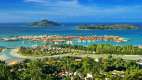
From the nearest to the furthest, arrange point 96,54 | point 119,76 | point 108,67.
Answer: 1. point 119,76
2. point 108,67
3. point 96,54

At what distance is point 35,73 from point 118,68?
6592 millimetres

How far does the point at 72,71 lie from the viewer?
21875mm

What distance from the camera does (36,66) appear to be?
22219 millimetres

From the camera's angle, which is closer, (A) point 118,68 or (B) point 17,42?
(A) point 118,68

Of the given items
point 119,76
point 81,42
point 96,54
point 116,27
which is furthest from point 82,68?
point 116,27

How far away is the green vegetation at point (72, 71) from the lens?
18.4 metres

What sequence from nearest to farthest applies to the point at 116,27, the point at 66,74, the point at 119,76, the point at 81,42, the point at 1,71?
the point at 1,71 → the point at 119,76 → the point at 66,74 → the point at 81,42 → the point at 116,27

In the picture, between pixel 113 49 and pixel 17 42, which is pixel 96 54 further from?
pixel 17 42

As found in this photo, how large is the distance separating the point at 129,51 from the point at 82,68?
1175 centimetres

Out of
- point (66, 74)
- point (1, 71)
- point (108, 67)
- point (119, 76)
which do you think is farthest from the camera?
point (108, 67)

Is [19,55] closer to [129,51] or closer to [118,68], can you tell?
[129,51]

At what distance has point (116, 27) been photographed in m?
81.1

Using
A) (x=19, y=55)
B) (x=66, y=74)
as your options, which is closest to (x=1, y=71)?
(x=66, y=74)

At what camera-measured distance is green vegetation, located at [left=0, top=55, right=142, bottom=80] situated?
18.4 metres
